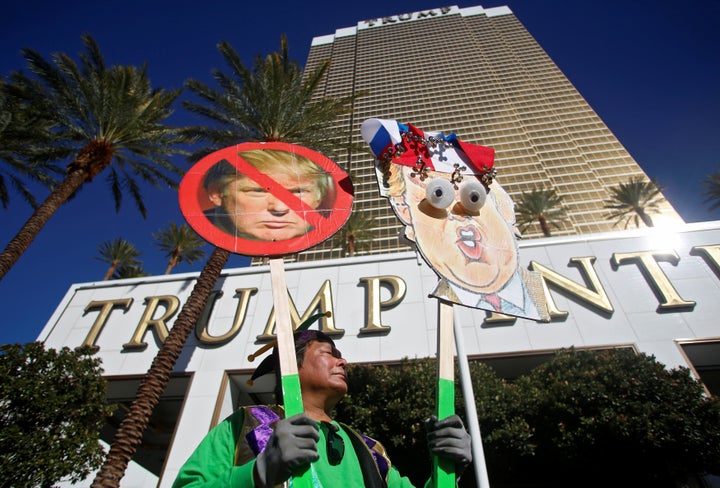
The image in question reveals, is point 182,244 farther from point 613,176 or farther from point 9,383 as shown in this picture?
point 613,176

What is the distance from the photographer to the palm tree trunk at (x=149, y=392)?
27.3ft

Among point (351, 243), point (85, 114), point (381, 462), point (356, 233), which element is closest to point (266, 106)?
point (85, 114)

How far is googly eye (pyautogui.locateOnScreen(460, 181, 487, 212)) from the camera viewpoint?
3361 millimetres

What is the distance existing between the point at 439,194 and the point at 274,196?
1.34 meters

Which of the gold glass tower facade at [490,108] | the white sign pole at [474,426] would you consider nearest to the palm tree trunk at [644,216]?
the gold glass tower facade at [490,108]

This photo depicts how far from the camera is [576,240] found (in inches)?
571

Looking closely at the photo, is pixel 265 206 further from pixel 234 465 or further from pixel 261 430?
pixel 234 465

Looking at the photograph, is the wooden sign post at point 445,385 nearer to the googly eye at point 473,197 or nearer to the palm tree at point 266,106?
the googly eye at point 473,197

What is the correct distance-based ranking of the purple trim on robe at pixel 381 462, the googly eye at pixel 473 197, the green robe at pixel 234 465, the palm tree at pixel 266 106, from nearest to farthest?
the green robe at pixel 234 465 < the purple trim on robe at pixel 381 462 < the googly eye at pixel 473 197 < the palm tree at pixel 266 106

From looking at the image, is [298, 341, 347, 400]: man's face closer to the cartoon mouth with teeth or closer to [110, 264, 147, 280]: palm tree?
the cartoon mouth with teeth

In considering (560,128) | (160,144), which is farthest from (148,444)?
(560,128)

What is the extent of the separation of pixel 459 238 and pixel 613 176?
7027cm

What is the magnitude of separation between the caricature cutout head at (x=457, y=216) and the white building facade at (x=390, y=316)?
7.59m

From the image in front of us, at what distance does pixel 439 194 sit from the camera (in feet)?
10.6
